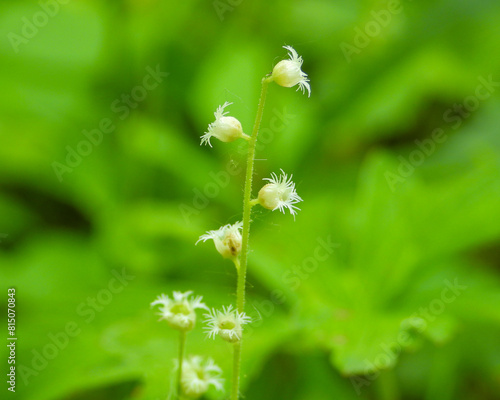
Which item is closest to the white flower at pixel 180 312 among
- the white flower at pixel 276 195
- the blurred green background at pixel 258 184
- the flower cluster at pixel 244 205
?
the flower cluster at pixel 244 205

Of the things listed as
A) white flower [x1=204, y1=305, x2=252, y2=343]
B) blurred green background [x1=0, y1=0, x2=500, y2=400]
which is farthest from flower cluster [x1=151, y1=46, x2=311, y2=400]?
blurred green background [x1=0, y1=0, x2=500, y2=400]

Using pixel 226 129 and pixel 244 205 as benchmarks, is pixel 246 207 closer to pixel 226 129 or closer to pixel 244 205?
pixel 244 205

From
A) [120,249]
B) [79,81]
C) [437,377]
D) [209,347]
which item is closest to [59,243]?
[120,249]

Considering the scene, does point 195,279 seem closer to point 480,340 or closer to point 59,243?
point 59,243

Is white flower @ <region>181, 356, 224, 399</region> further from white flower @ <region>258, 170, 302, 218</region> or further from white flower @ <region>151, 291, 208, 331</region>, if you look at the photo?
white flower @ <region>258, 170, 302, 218</region>

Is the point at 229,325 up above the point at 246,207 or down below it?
below

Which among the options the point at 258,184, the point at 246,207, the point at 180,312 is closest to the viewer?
the point at 246,207

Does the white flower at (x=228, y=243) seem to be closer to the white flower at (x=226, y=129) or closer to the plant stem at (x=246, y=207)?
the plant stem at (x=246, y=207)

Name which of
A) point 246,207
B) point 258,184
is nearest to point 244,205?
point 246,207
